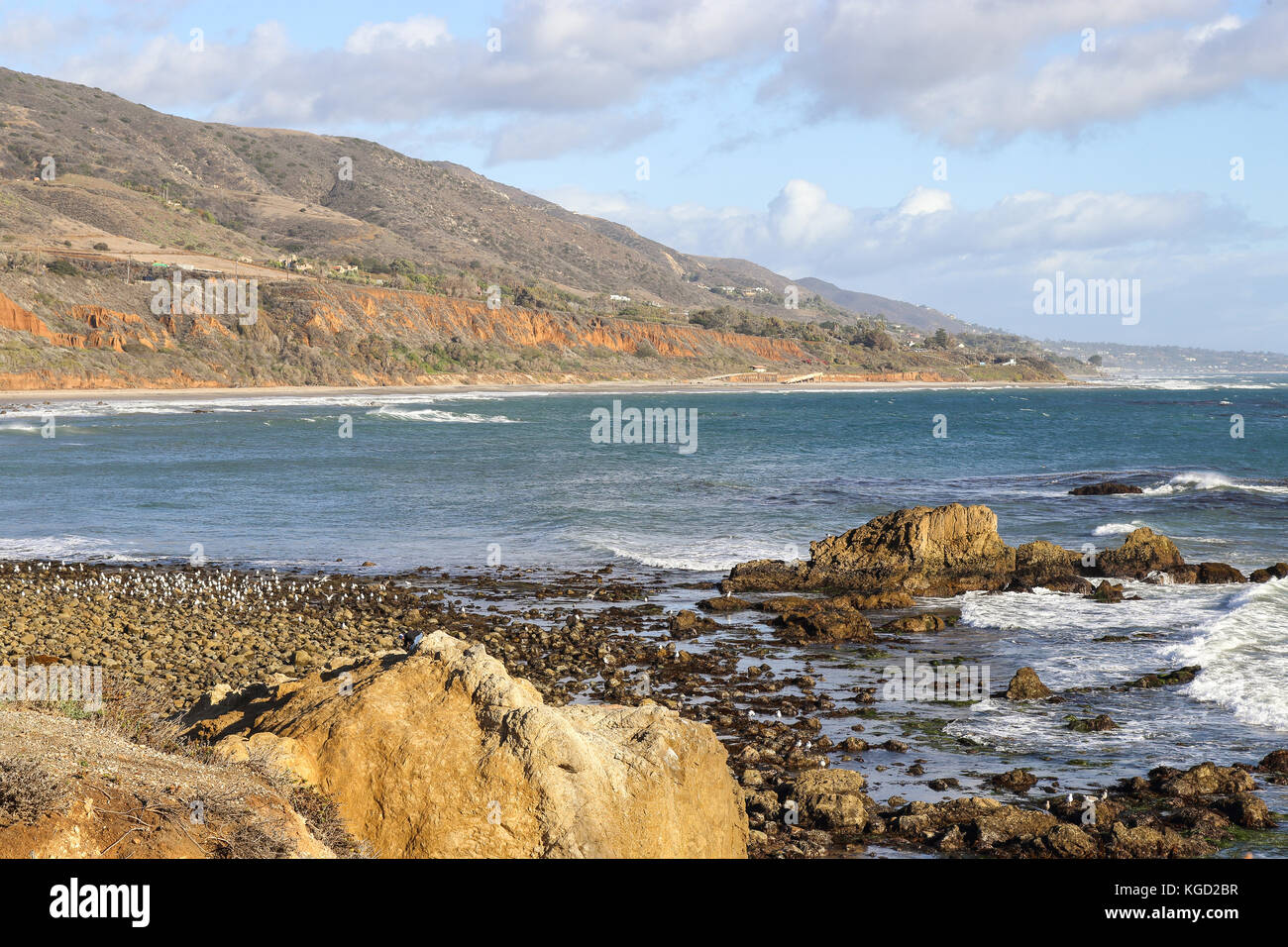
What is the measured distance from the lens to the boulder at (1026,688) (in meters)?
13.2

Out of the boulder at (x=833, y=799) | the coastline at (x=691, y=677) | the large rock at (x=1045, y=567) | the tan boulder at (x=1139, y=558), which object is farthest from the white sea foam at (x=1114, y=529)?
the boulder at (x=833, y=799)

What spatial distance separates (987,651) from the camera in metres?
15.8

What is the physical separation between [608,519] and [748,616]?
11521 millimetres

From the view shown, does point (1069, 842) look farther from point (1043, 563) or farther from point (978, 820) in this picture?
point (1043, 563)

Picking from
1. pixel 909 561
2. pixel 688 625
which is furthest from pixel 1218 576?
pixel 688 625

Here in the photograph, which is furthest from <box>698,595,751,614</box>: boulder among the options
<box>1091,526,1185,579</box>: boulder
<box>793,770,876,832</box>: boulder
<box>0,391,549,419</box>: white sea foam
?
<box>0,391,549,419</box>: white sea foam

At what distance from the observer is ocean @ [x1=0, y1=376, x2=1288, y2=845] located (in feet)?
42.4

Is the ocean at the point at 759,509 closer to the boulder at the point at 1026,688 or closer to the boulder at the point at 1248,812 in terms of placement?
the boulder at the point at 1248,812

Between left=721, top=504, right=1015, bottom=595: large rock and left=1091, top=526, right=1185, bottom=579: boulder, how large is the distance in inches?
76.8

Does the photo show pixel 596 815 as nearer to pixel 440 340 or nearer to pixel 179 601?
pixel 179 601

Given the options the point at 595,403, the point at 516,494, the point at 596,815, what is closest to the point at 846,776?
the point at 596,815

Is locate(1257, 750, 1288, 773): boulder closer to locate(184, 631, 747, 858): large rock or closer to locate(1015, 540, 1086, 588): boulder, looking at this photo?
locate(184, 631, 747, 858): large rock

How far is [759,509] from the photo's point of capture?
31.1m

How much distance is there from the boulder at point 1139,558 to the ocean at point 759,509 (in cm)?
121
